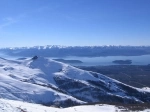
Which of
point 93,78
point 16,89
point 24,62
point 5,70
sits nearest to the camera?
point 16,89

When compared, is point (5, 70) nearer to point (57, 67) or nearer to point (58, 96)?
point (57, 67)

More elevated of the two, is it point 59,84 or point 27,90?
point 27,90

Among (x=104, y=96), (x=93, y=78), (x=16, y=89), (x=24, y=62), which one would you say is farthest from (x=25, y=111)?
(x=24, y=62)

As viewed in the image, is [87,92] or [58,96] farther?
[87,92]

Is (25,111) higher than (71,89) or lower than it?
higher

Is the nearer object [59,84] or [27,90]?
[27,90]

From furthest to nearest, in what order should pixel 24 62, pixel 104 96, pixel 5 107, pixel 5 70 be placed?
pixel 24 62
pixel 5 70
pixel 104 96
pixel 5 107

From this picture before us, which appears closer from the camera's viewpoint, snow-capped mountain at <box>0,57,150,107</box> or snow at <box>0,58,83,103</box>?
snow at <box>0,58,83,103</box>

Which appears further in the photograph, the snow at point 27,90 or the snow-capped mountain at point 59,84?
the snow-capped mountain at point 59,84
